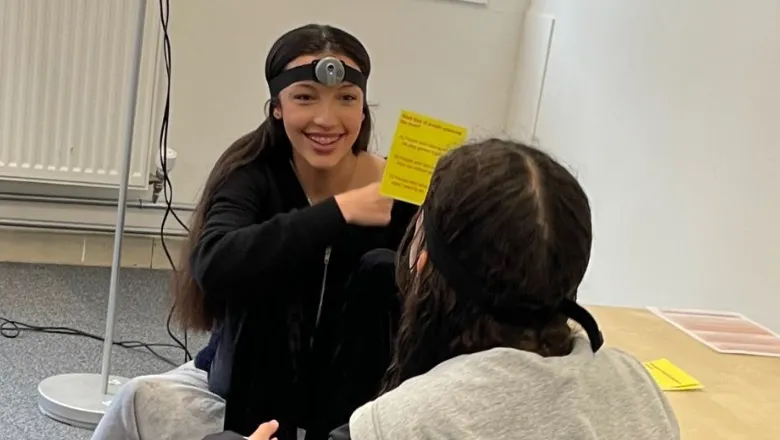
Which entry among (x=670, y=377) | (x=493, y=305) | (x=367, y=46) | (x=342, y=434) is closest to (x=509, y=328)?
(x=493, y=305)

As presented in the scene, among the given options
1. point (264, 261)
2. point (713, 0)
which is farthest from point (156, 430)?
point (713, 0)

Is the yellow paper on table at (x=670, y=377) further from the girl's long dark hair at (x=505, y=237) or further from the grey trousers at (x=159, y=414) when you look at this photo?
the grey trousers at (x=159, y=414)

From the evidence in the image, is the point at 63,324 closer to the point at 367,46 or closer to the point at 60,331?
the point at 60,331

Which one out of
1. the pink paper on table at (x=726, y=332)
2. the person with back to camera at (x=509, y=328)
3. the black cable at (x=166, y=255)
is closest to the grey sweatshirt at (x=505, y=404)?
the person with back to camera at (x=509, y=328)

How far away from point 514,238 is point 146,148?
2.38 m

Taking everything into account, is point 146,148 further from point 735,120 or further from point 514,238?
point 514,238

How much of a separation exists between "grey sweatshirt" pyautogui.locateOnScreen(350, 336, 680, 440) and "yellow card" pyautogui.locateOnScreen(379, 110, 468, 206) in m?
0.43

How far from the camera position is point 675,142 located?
2.36m

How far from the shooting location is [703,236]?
2145 millimetres

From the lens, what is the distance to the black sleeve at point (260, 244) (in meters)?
1.44

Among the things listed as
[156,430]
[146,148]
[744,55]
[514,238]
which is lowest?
[156,430]

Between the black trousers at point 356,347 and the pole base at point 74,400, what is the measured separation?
37.5 inches

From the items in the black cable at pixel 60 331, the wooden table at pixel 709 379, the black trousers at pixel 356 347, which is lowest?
the black cable at pixel 60 331

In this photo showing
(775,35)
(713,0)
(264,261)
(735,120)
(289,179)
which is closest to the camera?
(264,261)
